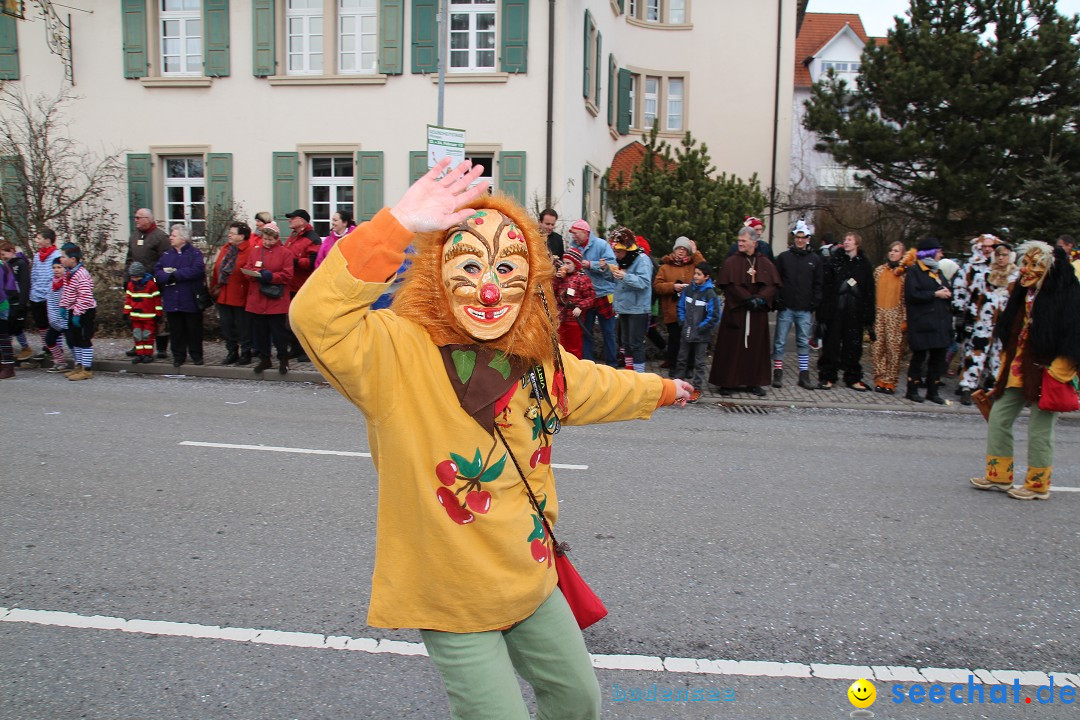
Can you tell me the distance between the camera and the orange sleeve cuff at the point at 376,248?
208 cm

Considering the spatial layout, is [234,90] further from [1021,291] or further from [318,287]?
[318,287]

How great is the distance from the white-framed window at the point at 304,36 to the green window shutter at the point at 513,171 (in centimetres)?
414

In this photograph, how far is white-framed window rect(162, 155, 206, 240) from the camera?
17.8 m

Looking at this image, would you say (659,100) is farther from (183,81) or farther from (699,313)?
(699,313)

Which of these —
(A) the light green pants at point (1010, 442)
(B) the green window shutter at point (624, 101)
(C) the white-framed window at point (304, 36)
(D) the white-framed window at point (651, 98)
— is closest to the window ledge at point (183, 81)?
(C) the white-framed window at point (304, 36)

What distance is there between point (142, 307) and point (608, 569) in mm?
9334

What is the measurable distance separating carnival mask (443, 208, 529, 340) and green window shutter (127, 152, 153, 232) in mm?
17334

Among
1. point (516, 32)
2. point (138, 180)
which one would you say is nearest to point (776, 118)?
point (516, 32)

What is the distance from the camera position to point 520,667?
2377mm

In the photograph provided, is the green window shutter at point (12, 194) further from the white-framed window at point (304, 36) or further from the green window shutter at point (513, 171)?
the green window shutter at point (513, 171)

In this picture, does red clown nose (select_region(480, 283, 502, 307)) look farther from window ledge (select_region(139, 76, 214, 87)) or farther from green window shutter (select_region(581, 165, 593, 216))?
window ledge (select_region(139, 76, 214, 87))

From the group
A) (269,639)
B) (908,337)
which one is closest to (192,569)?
(269,639)

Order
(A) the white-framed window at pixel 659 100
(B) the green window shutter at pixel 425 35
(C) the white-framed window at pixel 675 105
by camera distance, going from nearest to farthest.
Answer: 1. (B) the green window shutter at pixel 425 35
2. (A) the white-framed window at pixel 659 100
3. (C) the white-framed window at pixel 675 105

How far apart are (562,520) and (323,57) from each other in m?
14.3
